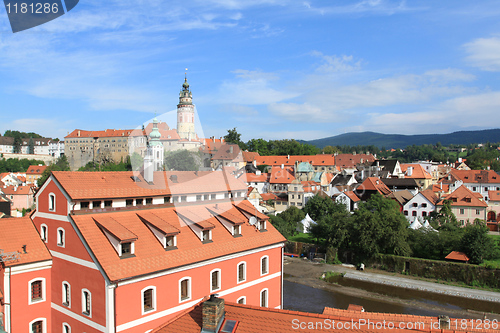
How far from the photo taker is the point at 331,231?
39.9 meters

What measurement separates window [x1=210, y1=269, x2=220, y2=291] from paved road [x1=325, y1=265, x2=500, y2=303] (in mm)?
21182

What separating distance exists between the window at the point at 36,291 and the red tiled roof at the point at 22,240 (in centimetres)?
110

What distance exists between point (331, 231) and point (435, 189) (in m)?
29.3

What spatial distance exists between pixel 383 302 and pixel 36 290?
24494mm

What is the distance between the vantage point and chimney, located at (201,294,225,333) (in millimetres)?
9945

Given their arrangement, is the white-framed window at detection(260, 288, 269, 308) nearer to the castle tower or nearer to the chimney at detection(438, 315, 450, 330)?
the castle tower

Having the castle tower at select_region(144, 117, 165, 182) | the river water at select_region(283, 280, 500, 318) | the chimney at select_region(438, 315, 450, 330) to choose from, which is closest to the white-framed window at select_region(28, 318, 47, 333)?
the castle tower at select_region(144, 117, 165, 182)

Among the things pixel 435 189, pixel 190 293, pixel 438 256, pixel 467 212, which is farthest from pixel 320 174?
pixel 190 293

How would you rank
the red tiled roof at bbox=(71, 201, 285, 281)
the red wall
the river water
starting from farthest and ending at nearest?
the river water
the red tiled roof at bbox=(71, 201, 285, 281)
the red wall

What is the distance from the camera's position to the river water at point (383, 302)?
91.5ft

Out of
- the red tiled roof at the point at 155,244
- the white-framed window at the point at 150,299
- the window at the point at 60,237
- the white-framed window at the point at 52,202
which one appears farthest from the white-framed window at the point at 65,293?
the white-framed window at the point at 150,299

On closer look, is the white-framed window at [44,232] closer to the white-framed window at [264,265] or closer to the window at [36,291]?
the window at [36,291]

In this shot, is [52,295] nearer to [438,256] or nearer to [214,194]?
[214,194]

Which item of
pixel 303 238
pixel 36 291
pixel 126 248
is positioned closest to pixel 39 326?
pixel 36 291
